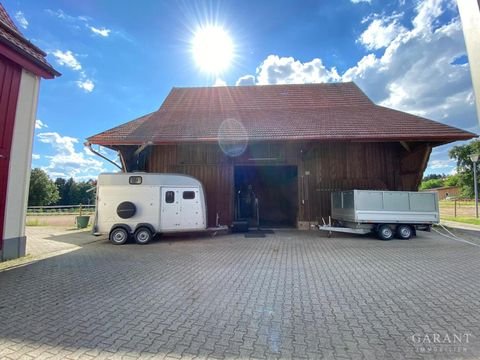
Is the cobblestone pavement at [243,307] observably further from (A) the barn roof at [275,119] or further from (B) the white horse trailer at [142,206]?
(A) the barn roof at [275,119]

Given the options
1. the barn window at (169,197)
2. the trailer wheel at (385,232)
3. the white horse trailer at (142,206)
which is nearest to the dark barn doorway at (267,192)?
the trailer wheel at (385,232)

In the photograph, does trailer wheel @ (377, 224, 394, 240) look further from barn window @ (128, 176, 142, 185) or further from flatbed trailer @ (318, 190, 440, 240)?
barn window @ (128, 176, 142, 185)

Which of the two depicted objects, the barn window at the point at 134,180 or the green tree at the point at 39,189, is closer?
the barn window at the point at 134,180

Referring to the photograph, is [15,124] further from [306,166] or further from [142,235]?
[306,166]

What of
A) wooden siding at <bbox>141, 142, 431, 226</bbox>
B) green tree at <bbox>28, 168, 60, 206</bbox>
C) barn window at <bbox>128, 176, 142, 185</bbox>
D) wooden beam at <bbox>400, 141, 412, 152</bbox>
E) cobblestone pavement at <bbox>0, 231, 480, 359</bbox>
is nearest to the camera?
cobblestone pavement at <bbox>0, 231, 480, 359</bbox>

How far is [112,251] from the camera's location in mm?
7535

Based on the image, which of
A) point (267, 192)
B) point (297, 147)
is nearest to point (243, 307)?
point (297, 147)

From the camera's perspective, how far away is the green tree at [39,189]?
47.0m

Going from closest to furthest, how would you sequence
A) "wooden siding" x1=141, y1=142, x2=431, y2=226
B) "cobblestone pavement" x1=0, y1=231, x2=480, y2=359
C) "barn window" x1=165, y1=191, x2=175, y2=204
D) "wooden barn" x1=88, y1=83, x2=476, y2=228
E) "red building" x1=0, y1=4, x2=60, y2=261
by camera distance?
1. "cobblestone pavement" x1=0, y1=231, x2=480, y2=359
2. "red building" x1=0, y1=4, x2=60, y2=261
3. "barn window" x1=165, y1=191, x2=175, y2=204
4. "wooden barn" x1=88, y1=83, x2=476, y2=228
5. "wooden siding" x1=141, y1=142, x2=431, y2=226

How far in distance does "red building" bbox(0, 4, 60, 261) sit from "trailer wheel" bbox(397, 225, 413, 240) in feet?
40.4

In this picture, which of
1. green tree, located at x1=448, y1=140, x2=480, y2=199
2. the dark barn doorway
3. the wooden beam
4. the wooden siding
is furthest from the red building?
green tree, located at x1=448, y1=140, x2=480, y2=199

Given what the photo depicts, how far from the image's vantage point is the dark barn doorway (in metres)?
14.5

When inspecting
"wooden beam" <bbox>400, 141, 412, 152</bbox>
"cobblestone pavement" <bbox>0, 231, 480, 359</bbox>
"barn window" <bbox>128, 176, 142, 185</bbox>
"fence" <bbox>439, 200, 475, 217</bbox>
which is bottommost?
"cobblestone pavement" <bbox>0, 231, 480, 359</bbox>

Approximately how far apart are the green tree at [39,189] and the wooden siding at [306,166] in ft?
163
